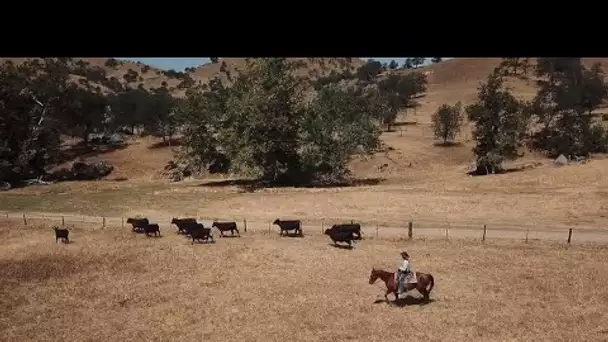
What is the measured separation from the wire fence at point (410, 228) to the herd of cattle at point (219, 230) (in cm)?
145

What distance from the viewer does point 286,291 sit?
2281 cm

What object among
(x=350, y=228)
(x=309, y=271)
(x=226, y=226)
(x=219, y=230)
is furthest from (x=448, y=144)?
(x=309, y=271)

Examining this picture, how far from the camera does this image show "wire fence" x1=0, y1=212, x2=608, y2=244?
31.9 metres

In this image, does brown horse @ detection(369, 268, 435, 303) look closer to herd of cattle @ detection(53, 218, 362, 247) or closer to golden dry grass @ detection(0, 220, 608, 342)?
golden dry grass @ detection(0, 220, 608, 342)

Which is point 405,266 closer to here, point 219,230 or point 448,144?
point 219,230

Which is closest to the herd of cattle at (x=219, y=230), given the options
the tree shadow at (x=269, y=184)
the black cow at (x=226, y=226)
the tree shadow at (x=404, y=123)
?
the black cow at (x=226, y=226)

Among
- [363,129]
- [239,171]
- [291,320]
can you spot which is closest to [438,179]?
[363,129]

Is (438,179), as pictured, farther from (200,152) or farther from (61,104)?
(61,104)

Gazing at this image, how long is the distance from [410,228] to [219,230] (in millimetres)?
12269

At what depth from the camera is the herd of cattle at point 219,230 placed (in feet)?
98.8

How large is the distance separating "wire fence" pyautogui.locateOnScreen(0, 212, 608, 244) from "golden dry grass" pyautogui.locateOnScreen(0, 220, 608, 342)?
1724 millimetres

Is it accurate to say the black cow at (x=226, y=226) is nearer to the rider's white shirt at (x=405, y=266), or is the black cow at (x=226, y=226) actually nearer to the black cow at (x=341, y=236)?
the black cow at (x=341, y=236)

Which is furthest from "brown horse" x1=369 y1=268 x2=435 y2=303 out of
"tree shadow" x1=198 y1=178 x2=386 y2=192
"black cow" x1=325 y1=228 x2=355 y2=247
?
"tree shadow" x1=198 y1=178 x2=386 y2=192
